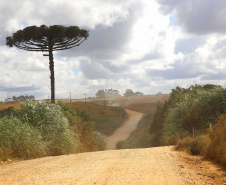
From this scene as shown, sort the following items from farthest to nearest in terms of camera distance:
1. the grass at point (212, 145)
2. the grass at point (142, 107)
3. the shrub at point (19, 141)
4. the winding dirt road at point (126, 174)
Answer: the grass at point (142, 107) < the shrub at point (19, 141) < the grass at point (212, 145) < the winding dirt road at point (126, 174)

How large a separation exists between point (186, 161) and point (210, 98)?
31.5ft

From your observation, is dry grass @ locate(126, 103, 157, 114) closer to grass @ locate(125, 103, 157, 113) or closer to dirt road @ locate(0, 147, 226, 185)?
grass @ locate(125, 103, 157, 113)

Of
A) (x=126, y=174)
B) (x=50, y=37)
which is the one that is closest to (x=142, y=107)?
(x=50, y=37)

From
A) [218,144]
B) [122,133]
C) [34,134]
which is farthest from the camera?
[122,133]

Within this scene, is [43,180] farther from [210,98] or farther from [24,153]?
[210,98]

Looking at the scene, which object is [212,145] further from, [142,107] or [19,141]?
[142,107]

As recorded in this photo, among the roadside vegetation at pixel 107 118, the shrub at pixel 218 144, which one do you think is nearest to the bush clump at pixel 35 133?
the shrub at pixel 218 144

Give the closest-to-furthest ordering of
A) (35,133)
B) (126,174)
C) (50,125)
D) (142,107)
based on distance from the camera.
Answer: (126,174)
(35,133)
(50,125)
(142,107)

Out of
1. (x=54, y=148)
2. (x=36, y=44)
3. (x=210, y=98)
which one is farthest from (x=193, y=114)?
(x=36, y=44)

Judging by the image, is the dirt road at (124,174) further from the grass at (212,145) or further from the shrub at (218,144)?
the grass at (212,145)

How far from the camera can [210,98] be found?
17.2 meters

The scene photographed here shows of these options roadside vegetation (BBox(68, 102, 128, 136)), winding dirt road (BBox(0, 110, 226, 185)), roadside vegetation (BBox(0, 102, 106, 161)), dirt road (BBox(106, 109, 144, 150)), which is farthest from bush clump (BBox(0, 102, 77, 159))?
roadside vegetation (BBox(68, 102, 128, 136))

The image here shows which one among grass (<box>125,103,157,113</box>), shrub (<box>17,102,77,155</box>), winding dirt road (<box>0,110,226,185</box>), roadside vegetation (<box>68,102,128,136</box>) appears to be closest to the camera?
winding dirt road (<box>0,110,226,185</box>)

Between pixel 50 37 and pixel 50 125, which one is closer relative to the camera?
pixel 50 125
